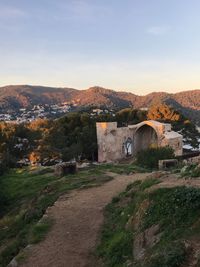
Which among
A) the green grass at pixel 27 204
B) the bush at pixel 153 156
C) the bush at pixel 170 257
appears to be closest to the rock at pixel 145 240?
the bush at pixel 170 257

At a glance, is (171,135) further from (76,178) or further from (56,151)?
(76,178)

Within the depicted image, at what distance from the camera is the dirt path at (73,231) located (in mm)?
9453

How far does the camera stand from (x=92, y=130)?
42000 mm

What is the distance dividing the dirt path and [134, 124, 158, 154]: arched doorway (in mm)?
25881

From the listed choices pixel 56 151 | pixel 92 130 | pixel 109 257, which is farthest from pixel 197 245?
pixel 92 130

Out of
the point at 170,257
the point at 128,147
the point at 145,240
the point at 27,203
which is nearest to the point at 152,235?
the point at 145,240

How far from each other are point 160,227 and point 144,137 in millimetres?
35037

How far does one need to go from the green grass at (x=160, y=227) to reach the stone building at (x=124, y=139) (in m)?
26.0

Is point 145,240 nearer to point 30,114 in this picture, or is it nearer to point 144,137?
point 144,137

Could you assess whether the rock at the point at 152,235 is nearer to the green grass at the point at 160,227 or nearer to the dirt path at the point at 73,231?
the green grass at the point at 160,227

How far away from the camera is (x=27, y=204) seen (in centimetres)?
1755

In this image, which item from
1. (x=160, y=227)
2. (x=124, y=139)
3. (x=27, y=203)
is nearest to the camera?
(x=160, y=227)

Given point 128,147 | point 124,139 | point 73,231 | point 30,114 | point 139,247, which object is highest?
point 30,114

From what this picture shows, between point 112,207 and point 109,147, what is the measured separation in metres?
25.6
